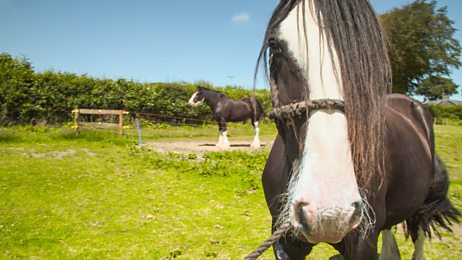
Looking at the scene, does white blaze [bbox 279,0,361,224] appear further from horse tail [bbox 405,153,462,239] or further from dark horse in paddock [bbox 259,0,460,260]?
horse tail [bbox 405,153,462,239]

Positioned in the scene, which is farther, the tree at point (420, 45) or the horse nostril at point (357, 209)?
the tree at point (420, 45)

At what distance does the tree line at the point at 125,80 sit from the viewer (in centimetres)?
1414

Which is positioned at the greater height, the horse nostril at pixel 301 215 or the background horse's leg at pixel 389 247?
the horse nostril at pixel 301 215

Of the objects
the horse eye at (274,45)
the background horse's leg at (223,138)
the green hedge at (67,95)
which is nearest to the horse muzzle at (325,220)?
the horse eye at (274,45)

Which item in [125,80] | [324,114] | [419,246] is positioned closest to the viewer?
[324,114]

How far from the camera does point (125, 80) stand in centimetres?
1808

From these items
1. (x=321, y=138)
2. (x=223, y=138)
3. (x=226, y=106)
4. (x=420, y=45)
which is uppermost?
(x=420, y=45)

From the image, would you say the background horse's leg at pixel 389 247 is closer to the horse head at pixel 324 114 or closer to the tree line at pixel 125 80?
the horse head at pixel 324 114

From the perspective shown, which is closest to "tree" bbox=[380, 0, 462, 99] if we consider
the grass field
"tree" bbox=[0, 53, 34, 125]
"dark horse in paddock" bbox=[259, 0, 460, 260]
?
the grass field

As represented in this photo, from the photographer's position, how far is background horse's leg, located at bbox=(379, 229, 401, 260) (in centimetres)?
353

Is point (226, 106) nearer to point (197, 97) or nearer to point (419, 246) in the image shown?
point (197, 97)

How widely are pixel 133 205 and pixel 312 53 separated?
17.5 feet

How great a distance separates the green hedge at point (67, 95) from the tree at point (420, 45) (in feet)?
22.3

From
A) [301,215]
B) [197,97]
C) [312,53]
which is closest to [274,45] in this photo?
[312,53]
